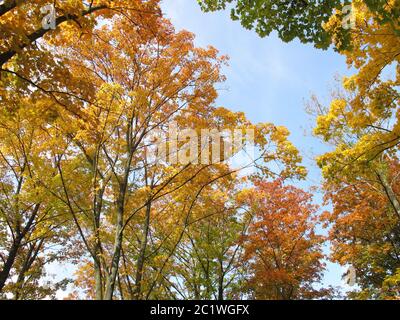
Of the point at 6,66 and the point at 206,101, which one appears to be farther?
the point at 206,101

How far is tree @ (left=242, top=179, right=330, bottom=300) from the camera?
16.1 meters

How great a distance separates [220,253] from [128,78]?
8.56 m

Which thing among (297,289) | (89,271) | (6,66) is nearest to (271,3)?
(6,66)

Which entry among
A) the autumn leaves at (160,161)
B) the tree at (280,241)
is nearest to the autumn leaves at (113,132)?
the autumn leaves at (160,161)

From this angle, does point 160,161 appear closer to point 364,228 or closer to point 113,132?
point 113,132

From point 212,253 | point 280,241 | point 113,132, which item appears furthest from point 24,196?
point 280,241

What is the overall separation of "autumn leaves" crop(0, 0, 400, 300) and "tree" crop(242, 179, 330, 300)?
0.25ft

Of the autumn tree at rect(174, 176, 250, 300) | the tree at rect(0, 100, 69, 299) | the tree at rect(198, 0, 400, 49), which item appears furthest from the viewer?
the autumn tree at rect(174, 176, 250, 300)

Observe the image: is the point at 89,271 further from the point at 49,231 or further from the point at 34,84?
the point at 34,84

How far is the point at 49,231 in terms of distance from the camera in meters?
11.9

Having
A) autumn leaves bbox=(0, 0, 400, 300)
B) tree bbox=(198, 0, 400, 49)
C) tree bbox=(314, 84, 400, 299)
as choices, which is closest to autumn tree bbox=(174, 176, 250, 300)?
autumn leaves bbox=(0, 0, 400, 300)

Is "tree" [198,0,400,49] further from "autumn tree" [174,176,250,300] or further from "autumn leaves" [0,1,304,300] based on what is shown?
"autumn tree" [174,176,250,300]

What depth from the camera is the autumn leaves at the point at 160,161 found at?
5371 mm

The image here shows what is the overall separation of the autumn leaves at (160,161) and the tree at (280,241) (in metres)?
0.08
